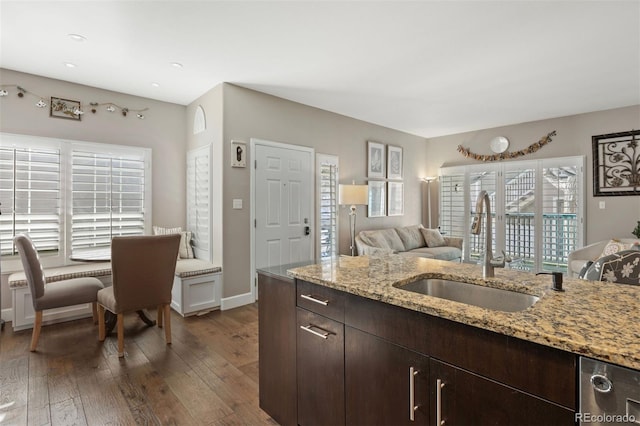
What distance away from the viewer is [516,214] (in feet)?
19.1

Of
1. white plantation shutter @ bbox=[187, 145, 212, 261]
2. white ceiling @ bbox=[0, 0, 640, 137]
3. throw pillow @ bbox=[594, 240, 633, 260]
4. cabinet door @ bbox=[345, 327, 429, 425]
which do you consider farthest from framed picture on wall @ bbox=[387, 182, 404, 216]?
cabinet door @ bbox=[345, 327, 429, 425]

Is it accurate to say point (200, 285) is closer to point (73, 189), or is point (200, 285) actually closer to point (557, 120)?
point (73, 189)

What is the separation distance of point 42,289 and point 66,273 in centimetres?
70

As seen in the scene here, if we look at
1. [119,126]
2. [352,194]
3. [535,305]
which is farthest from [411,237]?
[535,305]

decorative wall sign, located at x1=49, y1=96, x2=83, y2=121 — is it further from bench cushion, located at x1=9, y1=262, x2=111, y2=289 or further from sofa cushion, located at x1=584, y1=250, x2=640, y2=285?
sofa cushion, located at x1=584, y1=250, x2=640, y2=285

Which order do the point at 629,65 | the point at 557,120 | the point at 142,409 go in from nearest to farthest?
1. the point at 142,409
2. the point at 629,65
3. the point at 557,120

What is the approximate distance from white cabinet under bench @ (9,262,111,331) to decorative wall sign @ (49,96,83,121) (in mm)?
1755

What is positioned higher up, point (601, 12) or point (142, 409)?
point (601, 12)

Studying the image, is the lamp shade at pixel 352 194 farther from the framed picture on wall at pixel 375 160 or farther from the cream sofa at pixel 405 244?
the framed picture on wall at pixel 375 160

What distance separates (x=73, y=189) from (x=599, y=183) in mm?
7249

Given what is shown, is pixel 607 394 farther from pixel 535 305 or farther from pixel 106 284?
pixel 106 284

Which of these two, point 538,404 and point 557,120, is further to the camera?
point 557,120

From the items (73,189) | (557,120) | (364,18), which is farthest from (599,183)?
(73,189)

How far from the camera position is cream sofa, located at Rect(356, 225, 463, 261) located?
16.9 feet
